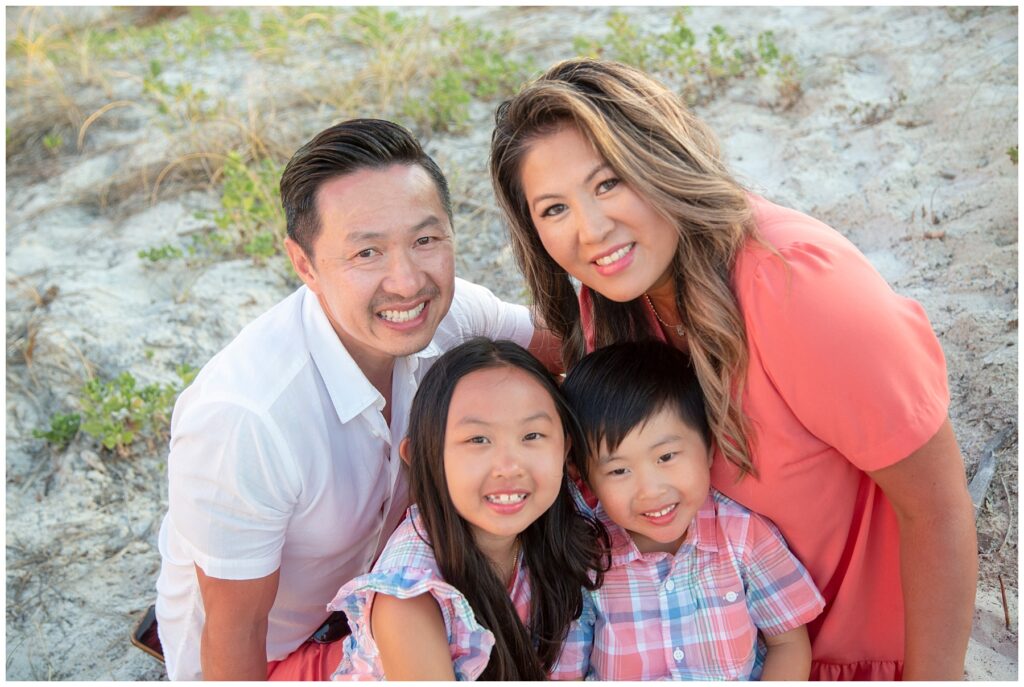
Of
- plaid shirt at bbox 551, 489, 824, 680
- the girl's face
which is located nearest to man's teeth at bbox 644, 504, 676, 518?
plaid shirt at bbox 551, 489, 824, 680

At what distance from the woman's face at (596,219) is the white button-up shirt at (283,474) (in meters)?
0.63

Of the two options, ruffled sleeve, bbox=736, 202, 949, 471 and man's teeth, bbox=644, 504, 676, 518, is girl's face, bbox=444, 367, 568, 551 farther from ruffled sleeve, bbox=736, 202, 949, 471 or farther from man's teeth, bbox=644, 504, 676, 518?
ruffled sleeve, bbox=736, 202, 949, 471

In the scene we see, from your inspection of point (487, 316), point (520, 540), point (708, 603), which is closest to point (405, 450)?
point (520, 540)

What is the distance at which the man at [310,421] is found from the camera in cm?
227

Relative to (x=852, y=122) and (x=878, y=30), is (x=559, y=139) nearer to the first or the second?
(x=852, y=122)

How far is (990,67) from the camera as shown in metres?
4.20

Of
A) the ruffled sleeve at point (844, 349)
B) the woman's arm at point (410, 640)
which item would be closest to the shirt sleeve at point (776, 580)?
the ruffled sleeve at point (844, 349)

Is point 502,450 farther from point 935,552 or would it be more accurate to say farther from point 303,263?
point 935,552

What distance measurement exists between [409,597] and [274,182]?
3028 mm

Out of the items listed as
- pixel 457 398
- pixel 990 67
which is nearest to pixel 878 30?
pixel 990 67

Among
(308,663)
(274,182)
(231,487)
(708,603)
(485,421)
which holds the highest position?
(274,182)

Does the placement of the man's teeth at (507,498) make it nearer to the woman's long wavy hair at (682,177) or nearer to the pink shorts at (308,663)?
the woman's long wavy hair at (682,177)

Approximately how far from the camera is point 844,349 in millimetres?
1960

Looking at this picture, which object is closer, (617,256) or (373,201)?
(617,256)
